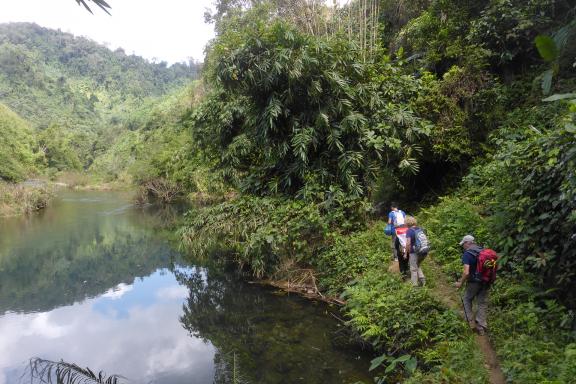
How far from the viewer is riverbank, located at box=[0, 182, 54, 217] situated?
2870 centimetres

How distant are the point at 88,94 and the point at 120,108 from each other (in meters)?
8.80

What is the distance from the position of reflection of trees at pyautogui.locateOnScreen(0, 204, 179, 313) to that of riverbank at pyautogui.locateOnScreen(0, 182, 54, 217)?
7.40 metres

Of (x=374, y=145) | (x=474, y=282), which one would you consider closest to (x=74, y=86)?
(x=374, y=145)

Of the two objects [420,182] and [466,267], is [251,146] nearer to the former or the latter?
[420,182]

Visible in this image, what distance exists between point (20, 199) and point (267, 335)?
92.7 feet

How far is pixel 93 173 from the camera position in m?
60.0

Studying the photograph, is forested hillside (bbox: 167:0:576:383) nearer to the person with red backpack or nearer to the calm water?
the person with red backpack

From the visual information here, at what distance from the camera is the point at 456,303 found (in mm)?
6531

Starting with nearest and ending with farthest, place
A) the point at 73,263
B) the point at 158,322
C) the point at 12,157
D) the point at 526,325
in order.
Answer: the point at 526,325 < the point at 158,322 < the point at 73,263 < the point at 12,157

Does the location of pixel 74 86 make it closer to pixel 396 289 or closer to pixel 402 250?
pixel 402 250

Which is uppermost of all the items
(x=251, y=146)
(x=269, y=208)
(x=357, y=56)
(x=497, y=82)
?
(x=357, y=56)

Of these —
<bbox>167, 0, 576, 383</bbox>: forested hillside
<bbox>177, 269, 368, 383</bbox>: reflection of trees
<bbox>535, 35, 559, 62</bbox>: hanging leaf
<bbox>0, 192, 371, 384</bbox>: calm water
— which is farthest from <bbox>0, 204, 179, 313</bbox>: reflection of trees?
<bbox>535, 35, 559, 62</bbox>: hanging leaf

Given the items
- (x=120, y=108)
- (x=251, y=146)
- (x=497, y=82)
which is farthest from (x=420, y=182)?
(x=120, y=108)

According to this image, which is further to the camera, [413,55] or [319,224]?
[413,55]
